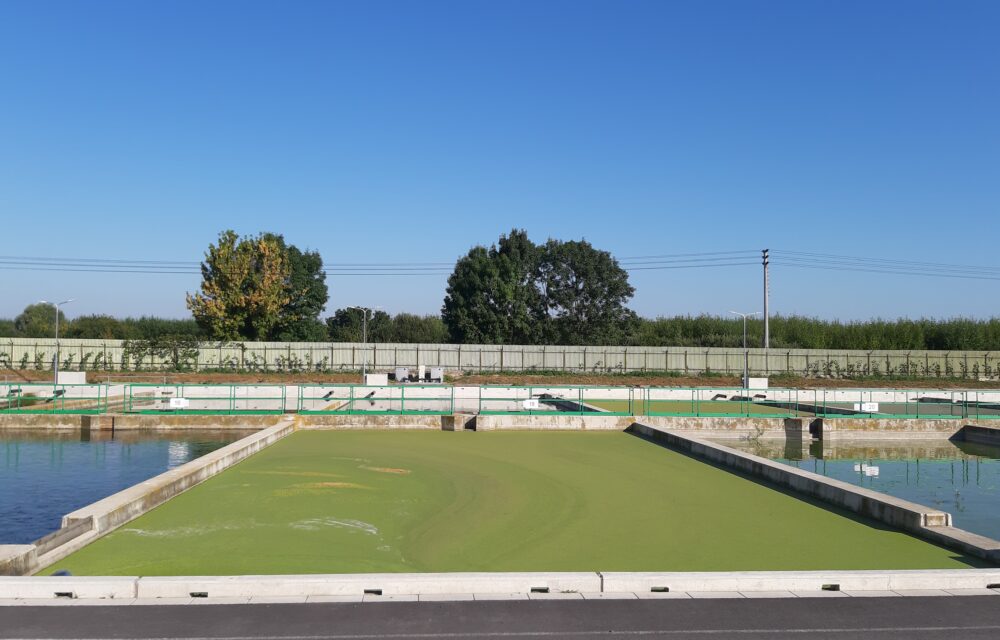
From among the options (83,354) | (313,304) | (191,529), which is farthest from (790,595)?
(313,304)

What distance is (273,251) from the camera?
201 feet

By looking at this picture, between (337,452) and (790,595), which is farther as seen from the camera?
(337,452)

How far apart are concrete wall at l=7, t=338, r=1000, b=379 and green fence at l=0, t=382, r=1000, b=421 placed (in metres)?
17.3

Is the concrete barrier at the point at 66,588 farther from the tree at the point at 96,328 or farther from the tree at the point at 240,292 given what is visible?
the tree at the point at 96,328

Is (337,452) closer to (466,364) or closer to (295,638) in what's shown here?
(295,638)

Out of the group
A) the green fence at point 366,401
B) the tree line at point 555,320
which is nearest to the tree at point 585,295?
the tree line at point 555,320

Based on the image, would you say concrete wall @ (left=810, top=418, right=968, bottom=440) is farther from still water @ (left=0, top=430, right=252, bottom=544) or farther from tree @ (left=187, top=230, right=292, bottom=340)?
tree @ (left=187, top=230, right=292, bottom=340)

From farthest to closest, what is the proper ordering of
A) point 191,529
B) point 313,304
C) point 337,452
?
1. point 313,304
2. point 337,452
3. point 191,529

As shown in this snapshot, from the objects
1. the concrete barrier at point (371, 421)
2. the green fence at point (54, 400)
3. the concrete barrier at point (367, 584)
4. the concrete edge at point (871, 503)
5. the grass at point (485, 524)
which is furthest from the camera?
the green fence at point (54, 400)

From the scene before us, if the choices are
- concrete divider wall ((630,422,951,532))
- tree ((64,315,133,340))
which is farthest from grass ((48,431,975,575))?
tree ((64,315,133,340))

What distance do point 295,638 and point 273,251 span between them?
5811cm

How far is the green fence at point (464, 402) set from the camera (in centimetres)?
2695

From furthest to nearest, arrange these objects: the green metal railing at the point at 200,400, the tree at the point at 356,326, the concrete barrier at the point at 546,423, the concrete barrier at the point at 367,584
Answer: the tree at the point at 356,326
the green metal railing at the point at 200,400
the concrete barrier at the point at 546,423
the concrete barrier at the point at 367,584

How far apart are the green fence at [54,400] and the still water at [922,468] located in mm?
22201
